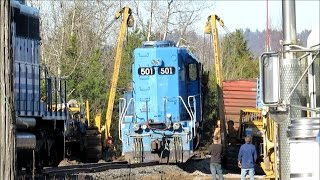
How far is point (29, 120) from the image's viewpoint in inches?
754

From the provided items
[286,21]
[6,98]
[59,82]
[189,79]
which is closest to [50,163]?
[59,82]

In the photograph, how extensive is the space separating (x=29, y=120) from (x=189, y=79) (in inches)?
287

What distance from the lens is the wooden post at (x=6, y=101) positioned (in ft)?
33.6

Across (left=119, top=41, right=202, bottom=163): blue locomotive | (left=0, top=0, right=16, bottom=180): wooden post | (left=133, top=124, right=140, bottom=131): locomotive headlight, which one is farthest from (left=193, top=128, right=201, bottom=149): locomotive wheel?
(left=0, top=0, right=16, bottom=180): wooden post

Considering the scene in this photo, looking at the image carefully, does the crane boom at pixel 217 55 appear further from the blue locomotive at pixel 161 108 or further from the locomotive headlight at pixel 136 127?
the locomotive headlight at pixel 136 127

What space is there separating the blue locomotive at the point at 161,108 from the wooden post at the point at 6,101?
12.6m

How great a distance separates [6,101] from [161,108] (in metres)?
13.9

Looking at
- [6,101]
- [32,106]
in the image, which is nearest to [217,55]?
[32,106]

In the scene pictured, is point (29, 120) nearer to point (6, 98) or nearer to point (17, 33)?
point (17, 33)

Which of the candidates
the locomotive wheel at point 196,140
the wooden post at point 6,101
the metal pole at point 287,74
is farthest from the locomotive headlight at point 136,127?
the metal pole at point 287,74

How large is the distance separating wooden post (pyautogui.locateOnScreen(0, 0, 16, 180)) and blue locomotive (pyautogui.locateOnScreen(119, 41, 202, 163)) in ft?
41.3

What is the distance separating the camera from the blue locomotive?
22.9 metres

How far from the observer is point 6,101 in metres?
10.3

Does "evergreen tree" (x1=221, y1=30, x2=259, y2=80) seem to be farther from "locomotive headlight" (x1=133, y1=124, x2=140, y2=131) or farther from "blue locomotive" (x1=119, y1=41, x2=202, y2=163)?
"locomotive headlight" (x1=133, y1=124, x2=140, y2=131)
